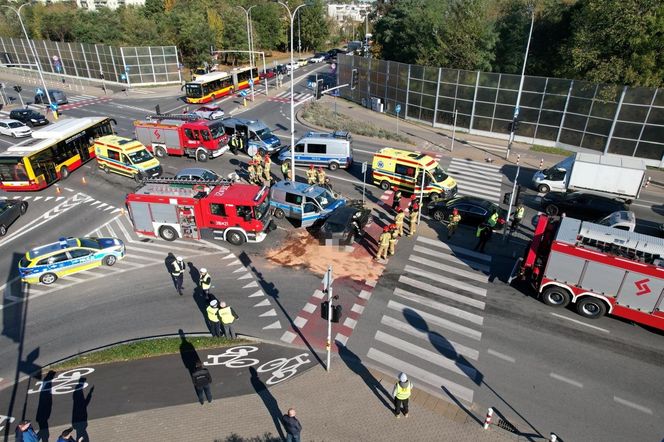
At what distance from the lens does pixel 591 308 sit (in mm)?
16062

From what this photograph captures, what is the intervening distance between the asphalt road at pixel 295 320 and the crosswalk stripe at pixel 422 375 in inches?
9.4

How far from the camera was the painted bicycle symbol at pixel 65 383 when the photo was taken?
1310 centimetres

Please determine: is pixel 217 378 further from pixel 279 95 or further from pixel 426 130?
pixel 279 95

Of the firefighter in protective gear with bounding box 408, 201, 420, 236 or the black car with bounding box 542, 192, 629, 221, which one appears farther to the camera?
the black car with bounding box 542, 192, 629, 221

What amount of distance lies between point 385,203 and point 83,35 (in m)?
73.3

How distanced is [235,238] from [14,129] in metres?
30.2

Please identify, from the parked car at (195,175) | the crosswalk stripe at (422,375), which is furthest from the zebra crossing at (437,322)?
the parked car at (195,175)

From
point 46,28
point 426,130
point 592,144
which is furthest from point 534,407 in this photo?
point 46,28

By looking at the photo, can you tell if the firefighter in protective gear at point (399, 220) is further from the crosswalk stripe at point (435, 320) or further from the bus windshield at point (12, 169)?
the bus windshield at point (12, 169)

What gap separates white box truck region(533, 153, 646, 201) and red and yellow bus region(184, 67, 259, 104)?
1355 inches

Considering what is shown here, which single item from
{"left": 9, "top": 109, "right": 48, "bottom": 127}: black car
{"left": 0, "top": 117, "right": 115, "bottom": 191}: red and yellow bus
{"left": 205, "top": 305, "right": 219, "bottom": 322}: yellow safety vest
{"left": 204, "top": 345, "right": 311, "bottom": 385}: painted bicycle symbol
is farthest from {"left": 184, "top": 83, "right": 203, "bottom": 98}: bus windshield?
{"left": 204, "top": 345, "right": 311, "bottom": 385}: painted bicycle symbol

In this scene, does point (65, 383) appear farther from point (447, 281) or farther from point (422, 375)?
point (447, 281)

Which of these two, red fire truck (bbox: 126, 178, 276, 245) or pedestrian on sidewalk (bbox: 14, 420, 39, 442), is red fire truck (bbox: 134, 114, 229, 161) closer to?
red fire truck (bbox: 126, 178, 276, 245)

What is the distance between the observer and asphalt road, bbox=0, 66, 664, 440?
41.6ft
